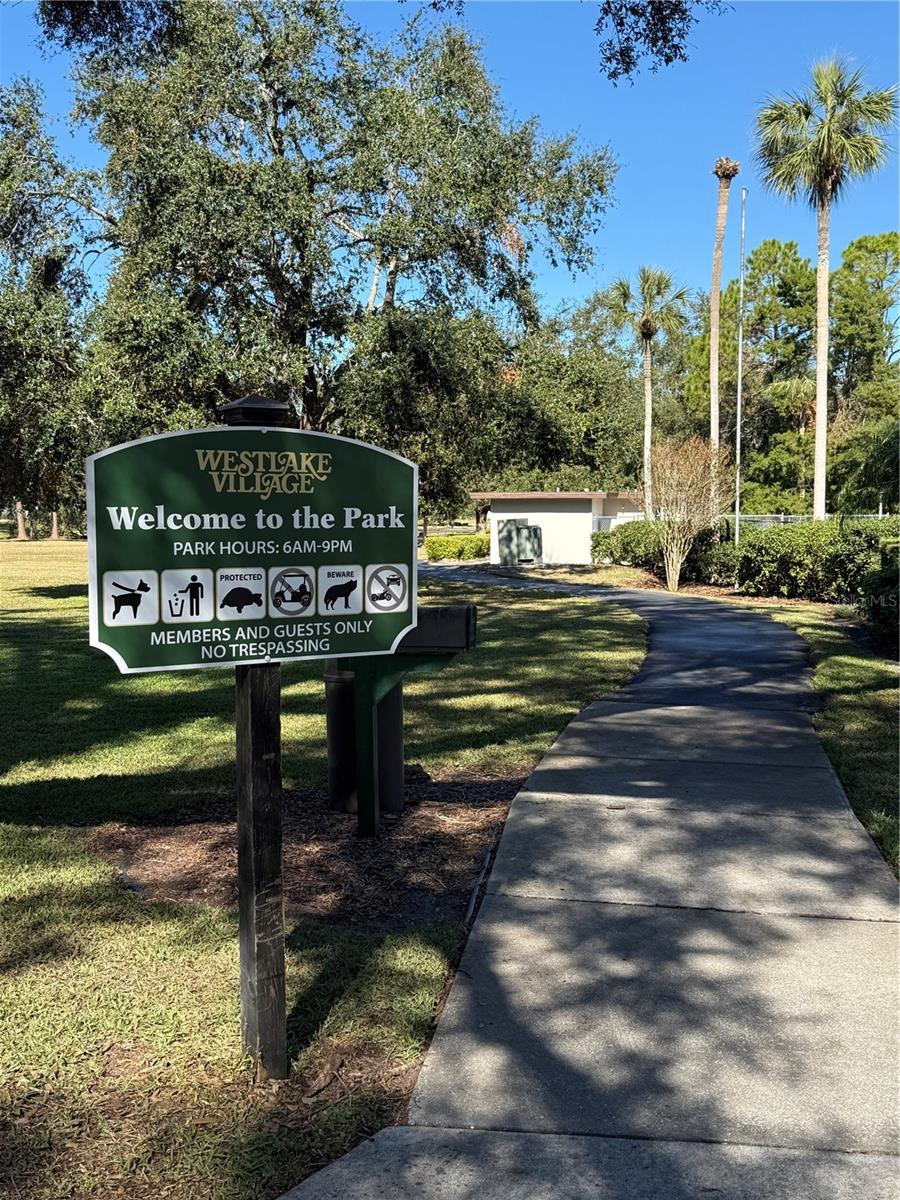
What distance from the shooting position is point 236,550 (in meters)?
3.16

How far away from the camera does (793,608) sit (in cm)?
2044

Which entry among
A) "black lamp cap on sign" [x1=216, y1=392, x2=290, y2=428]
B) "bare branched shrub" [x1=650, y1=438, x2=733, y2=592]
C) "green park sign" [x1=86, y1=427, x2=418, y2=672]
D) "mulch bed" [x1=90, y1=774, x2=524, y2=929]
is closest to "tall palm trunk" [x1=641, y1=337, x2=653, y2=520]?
"bare branched shrub" [x1=650, y1=438, x2=733, y2=592]

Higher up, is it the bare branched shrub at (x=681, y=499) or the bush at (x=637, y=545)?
the bare branched shrub at (x=681, y=499)

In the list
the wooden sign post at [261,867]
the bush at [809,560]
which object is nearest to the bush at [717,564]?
the bush at [809,560]

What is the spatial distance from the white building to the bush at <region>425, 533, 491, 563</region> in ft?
16.1

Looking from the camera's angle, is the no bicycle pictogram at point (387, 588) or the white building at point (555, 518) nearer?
the no bicycle pictogram at point (387, 588)

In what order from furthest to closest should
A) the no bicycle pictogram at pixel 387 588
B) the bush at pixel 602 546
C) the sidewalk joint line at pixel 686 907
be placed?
the bush at pixel 602 546 < the sidewalk joint line at pixel 686 907 < the no bicycle pictogram at pixel 387 588

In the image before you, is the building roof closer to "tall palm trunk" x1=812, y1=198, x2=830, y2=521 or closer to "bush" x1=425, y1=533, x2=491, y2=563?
"bush" x1=425, y1=533, x2=491, y2=563

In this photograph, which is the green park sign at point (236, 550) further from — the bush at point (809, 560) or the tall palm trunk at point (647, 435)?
the tall palm trunk at point (647, 435)

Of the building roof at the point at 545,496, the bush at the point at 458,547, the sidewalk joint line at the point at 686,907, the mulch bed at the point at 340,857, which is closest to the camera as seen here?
the sidewalk joint line at the point at 686,907

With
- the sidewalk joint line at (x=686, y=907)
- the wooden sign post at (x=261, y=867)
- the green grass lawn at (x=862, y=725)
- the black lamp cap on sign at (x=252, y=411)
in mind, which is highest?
the black lamp cap on sign at (x=252, y=411)

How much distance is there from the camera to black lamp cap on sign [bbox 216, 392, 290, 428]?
3.26 m

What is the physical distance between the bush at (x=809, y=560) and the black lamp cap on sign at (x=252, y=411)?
18096 mm

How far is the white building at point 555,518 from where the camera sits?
36.6 meters
